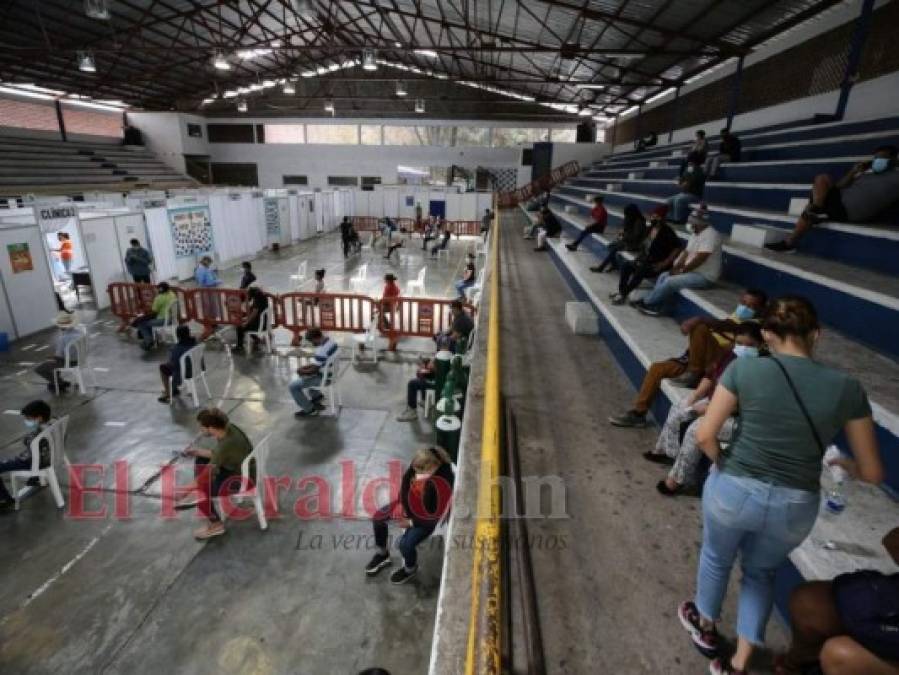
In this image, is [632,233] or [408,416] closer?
[408,416]

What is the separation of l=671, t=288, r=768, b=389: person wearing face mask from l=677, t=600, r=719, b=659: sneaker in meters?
1.80

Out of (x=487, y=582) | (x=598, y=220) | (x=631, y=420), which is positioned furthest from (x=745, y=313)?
(x=598, y=220)

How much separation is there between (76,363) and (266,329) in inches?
127

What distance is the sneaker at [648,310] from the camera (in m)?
5.53

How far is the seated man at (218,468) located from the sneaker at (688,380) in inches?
162

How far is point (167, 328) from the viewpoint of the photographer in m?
9.73

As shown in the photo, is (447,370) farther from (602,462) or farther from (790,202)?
(790,202)

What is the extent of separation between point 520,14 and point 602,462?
54.1ft

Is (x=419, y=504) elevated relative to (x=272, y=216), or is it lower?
lower

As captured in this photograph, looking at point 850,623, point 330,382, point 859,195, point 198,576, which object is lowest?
point 198,576

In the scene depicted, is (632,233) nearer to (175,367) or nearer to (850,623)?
(850,623)

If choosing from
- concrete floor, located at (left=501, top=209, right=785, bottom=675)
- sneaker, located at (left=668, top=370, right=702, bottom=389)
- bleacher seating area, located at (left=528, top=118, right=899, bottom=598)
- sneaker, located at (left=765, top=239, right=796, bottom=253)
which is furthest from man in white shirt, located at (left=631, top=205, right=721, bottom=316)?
sneaker, located at (left=668, top=370, right=702, bottom=389)

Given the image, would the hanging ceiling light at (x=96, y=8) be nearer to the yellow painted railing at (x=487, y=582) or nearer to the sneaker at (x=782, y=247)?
the yellow painted railing at (x=487, y=582)

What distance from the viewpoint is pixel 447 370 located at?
620 cm
